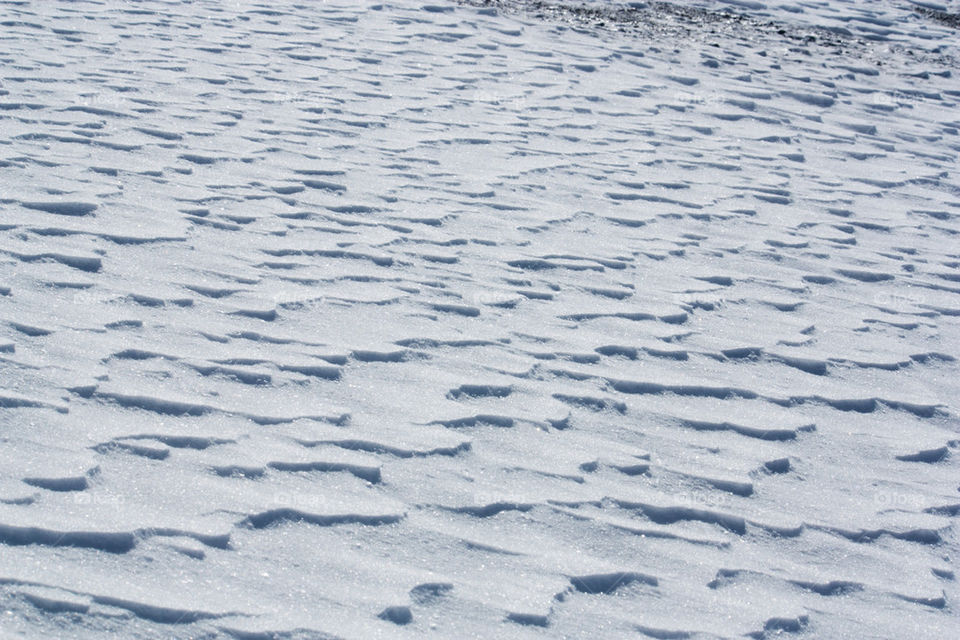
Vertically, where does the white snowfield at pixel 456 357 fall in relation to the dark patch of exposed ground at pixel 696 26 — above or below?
below

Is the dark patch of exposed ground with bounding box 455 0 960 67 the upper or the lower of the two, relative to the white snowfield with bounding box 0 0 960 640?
upper

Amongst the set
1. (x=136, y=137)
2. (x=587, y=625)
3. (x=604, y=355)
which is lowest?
(x=587, y=625)

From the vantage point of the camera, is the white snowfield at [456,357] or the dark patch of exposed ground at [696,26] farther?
the dark patch of exposed ground at [696,26]

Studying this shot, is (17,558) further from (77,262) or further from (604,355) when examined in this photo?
(604,355)

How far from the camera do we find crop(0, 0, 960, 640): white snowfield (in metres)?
2.29

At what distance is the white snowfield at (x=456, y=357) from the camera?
229cm

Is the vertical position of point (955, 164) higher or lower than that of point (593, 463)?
higher

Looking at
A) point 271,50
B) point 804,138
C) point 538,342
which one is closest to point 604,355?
point 538,342

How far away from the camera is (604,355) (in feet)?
10.9

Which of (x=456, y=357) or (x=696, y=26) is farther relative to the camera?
(x=696, y=26)

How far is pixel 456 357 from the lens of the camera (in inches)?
125

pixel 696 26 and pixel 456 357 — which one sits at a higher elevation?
pixel 696 26

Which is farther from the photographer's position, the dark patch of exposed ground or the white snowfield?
the dark patch of exposed ground

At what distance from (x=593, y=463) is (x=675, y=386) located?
558 mm
